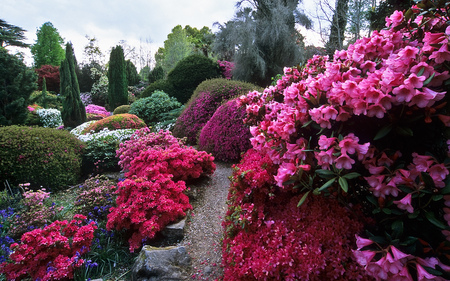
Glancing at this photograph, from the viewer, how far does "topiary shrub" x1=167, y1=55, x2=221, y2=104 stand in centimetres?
1134

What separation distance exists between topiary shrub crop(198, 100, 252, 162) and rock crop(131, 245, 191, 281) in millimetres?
2538

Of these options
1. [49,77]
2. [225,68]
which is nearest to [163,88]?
[225,68]

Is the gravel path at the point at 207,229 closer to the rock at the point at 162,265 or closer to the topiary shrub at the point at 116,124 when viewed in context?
the rock at the point at 162,265

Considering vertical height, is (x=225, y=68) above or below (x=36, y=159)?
above

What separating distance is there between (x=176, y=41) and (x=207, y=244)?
31.7m

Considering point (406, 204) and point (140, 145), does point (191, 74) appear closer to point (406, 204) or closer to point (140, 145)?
point (140, 145)

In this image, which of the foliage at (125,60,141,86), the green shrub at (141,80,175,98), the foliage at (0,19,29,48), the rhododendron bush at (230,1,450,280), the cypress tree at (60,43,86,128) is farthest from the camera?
the foliage at (125,60,141,86)

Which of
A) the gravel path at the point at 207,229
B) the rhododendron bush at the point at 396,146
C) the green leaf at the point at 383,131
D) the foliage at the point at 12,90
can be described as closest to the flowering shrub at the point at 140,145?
the gravel path at the point at 207,229

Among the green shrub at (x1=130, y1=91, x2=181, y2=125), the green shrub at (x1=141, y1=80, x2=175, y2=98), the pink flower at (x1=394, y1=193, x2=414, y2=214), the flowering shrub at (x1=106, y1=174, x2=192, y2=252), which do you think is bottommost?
the flowering shrub at (x1=106, y1=174, x2=192, y2=252)

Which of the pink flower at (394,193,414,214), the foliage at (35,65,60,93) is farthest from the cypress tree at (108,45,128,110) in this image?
the pink flower at (394,193,414,214)

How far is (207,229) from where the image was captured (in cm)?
288

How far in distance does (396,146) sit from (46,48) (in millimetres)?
35422

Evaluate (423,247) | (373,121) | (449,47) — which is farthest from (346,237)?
(449,47)

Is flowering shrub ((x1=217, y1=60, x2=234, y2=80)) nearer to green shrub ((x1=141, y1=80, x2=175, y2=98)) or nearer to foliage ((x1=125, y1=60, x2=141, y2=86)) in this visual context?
green shrub ((x1=141, y1=80, x2=175, y2=98))
